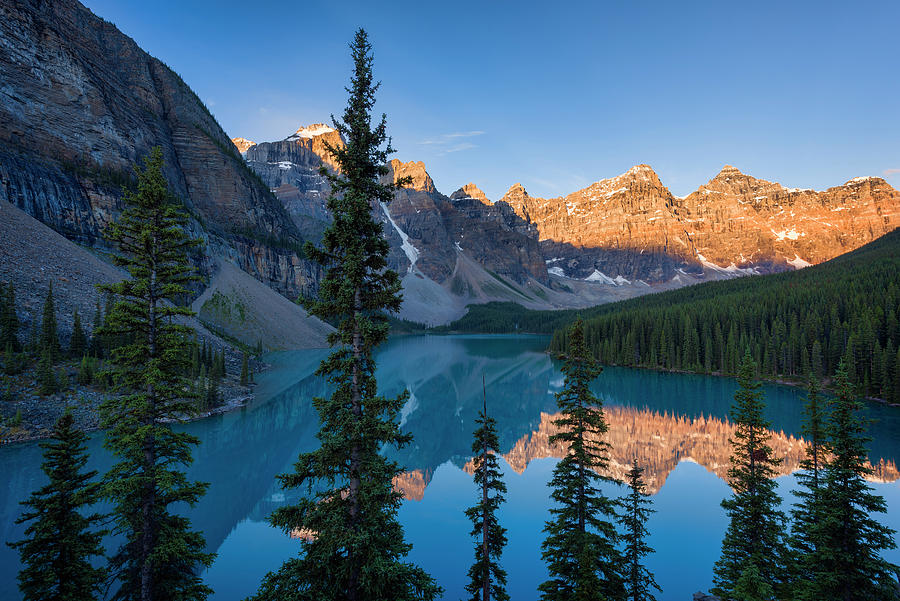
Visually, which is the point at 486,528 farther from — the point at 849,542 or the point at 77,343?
the point at 77,343

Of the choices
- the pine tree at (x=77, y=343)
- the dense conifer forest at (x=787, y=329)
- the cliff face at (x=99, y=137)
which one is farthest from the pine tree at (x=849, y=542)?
the cliff face at (x=99, y=137)

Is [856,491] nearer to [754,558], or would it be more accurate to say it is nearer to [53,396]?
[754,558]

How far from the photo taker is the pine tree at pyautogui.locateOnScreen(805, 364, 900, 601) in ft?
31.8

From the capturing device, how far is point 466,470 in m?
29.8

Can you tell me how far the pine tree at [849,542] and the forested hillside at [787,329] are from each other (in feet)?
182

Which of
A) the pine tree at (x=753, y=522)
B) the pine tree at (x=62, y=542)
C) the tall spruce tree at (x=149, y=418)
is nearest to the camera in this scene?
the pine tree at (x=62, y=542)

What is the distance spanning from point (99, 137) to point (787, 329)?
140 metres

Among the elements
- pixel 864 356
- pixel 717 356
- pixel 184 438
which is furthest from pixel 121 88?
pixel 864 356

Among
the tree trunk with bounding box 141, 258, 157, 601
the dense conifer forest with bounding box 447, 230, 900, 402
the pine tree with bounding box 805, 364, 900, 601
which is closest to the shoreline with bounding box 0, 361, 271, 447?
the tree trunk with bounding box 141, 258, 157, 601

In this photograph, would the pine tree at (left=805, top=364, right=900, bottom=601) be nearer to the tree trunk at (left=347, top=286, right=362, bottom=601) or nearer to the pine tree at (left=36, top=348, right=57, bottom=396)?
the tree trunk at (left=347, top=286, right=362, bottom=601)

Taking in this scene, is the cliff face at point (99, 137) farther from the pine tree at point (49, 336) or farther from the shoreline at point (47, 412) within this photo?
the shoreline at point (47, 412)

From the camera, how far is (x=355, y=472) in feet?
27.6

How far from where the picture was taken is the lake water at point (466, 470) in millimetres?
17625

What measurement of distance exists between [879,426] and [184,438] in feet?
186
